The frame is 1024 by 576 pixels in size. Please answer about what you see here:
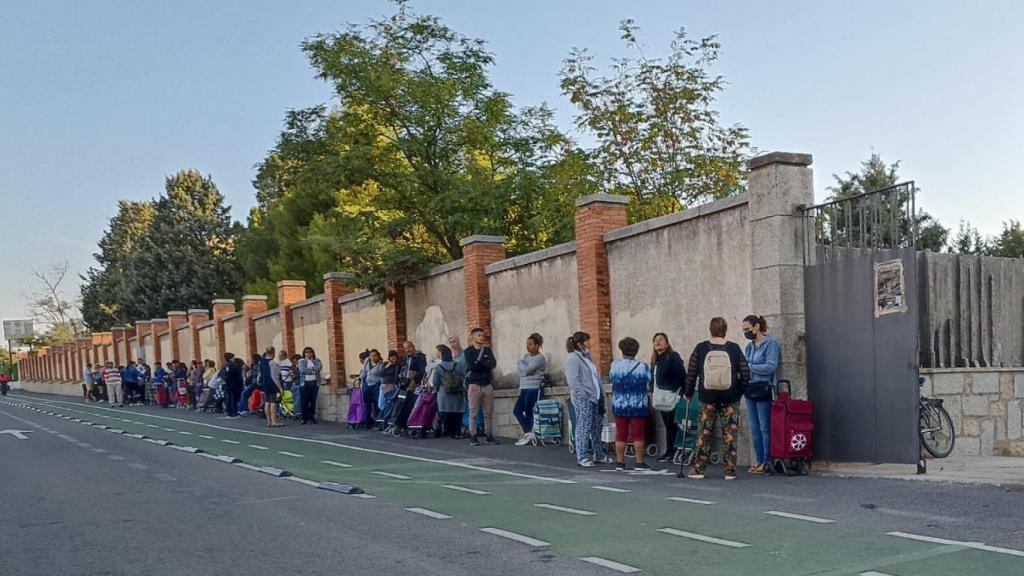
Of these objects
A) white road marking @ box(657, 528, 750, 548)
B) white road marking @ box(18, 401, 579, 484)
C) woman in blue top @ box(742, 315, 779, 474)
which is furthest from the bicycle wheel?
white road marking @ box(657, 528, 750, 548)

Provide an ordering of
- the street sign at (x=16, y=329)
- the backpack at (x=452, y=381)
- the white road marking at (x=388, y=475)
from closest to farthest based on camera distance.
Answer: the white road marking at (x=388, y=475) < the backpack at (x=452, y=381) < the street sign at (x=16, y=329)

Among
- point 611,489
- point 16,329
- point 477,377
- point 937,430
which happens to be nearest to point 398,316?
point 477,377

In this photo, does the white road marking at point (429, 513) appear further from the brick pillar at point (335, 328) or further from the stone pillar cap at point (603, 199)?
the brick pillar at point (335, 328)

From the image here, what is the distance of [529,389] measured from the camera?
1642 centimetres

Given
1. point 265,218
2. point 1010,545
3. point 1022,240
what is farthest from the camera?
point 265,218

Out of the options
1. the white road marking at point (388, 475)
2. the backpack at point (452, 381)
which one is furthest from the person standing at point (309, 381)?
the white road marking at point (388, 475)

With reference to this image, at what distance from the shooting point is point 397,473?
12.7m

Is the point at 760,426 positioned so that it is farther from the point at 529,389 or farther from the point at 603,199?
the point at 529,389

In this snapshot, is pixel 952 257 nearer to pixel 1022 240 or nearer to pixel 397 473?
pixel 397 473

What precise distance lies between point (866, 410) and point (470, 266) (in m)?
10.0

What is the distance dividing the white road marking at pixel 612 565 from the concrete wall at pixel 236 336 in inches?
1110

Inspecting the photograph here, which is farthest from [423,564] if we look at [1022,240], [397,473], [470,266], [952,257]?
[1022,240]

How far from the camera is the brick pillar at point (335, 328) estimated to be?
84.3 ft

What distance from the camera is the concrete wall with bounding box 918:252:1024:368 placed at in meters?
12.2
